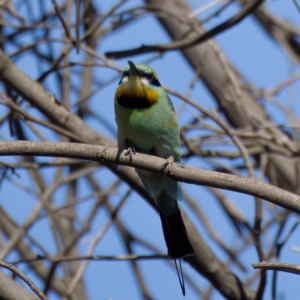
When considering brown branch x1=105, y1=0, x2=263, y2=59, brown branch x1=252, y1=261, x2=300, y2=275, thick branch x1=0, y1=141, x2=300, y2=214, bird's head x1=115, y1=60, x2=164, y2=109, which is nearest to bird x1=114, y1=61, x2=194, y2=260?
bird's head x1=115, y1=60, x2=164, y2=109

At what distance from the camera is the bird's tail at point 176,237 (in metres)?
4.02

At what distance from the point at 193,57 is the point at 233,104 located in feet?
1.92

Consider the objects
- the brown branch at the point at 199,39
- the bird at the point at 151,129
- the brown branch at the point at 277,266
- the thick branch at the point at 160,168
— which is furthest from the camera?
the brown branch at the point at 199,39

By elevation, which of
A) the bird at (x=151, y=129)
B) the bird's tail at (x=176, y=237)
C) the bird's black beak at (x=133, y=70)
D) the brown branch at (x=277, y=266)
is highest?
the bird's black beak at (x=133, y=70)

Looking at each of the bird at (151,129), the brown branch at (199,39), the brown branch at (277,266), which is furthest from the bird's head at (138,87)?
the brown branch at (277,266)

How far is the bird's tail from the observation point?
4.02 meters

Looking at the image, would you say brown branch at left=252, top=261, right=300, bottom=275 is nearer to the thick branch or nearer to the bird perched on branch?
the thick branch

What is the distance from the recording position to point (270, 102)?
5.59 metres

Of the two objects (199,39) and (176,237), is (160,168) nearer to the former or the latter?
(176,237)

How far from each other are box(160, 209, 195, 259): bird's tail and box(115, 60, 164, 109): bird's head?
29.8 inches

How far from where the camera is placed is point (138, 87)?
13.3 ft

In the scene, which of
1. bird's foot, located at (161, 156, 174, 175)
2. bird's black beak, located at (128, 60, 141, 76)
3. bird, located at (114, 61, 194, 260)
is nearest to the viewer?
bird's foot, located at (161, 156, 174, 175)

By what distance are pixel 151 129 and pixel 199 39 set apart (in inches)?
36.9

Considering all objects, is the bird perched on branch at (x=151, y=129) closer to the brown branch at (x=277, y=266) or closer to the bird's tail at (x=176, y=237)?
the bird's tail at (x=176, y=237)
